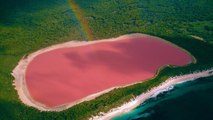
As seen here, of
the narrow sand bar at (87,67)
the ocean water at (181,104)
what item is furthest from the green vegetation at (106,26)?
the ocean water at (181,104)

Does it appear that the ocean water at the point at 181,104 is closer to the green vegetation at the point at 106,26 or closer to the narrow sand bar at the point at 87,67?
the green vegetation at the point at 106,26

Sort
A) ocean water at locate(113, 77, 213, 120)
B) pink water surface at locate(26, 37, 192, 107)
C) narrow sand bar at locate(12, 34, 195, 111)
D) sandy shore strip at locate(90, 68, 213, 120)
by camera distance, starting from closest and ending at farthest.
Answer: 1. sandy shore strip at locate(90, 68, 213, 120)
2. ocean water at locate(113, 77, 213, 120)
3. narrow sand bar at locate(12, 34, 195, 111)
4. pink water surface at locate(26, 37, 192, 107)

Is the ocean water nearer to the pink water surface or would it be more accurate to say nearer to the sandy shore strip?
the sandy shore strip

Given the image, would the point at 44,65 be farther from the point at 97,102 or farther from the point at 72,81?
the point at 97,102

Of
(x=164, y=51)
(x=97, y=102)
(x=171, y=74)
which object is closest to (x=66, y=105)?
(x=97, y=102)

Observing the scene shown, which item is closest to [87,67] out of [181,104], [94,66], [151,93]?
[94,66]

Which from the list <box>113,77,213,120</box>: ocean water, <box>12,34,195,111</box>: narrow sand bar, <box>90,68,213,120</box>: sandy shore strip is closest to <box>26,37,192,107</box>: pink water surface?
<box>12,34,195,111</box>: narrow sand bar
